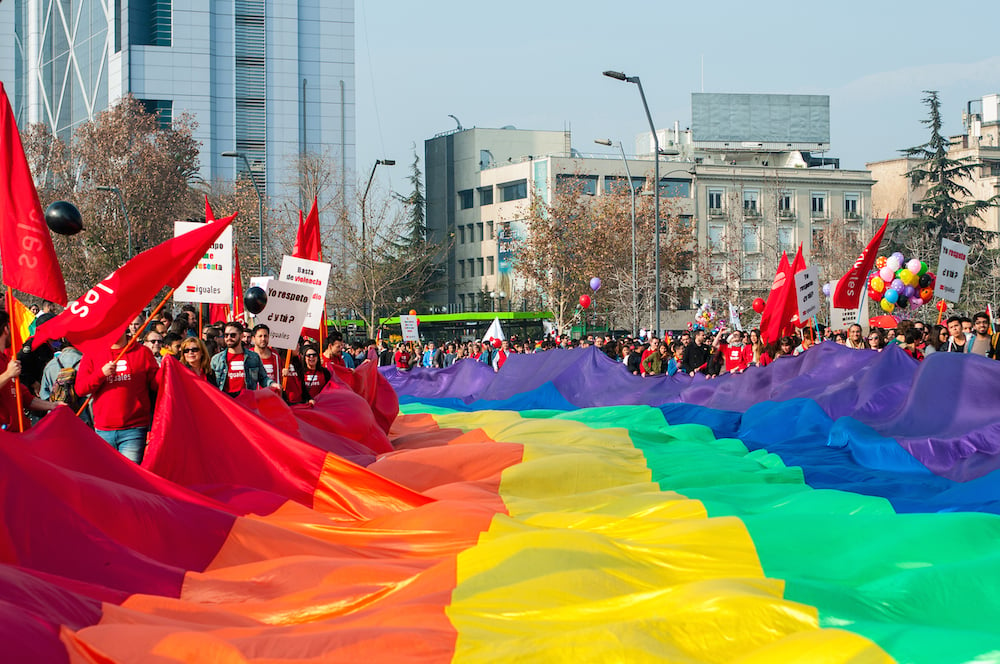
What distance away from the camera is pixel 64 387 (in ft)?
32.0

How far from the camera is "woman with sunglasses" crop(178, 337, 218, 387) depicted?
1048 cm

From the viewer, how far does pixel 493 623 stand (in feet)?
19.1

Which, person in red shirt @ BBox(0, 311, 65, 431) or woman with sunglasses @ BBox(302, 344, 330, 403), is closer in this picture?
person in red shirt @ BBox(0, 311, 65, 431)

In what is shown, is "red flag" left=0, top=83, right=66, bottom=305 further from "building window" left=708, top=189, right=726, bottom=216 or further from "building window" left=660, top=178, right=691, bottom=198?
"building window" left=660, top=178, right=691, bottom=198

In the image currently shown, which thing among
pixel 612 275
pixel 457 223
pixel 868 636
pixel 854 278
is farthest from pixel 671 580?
pixel 457 223

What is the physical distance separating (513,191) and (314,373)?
7011cm

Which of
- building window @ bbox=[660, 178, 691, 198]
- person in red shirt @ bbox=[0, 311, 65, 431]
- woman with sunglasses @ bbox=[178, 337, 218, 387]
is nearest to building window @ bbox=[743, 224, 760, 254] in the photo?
building window @ bbox=[660, 178, 691, 198]

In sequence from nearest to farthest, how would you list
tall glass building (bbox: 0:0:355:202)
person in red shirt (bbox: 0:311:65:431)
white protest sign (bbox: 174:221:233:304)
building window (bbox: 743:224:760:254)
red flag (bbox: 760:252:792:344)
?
person in red shirt (bbox: 0:311:65:431), white protest sign (bbox: 174:221:233:304), red flag (bbox: 760:252:792:344), building window (bbox: 743:224:760:254), tall glass building (bbox: 0:0:355:202)

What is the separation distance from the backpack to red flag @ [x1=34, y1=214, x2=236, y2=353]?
0.22 meters

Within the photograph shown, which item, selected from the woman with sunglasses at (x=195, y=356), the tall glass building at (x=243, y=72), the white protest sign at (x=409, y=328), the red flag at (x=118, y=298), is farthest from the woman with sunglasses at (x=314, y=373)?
the tall glass building at (x=243, y=72)

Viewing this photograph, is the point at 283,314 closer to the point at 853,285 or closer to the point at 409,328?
the point at 853,285

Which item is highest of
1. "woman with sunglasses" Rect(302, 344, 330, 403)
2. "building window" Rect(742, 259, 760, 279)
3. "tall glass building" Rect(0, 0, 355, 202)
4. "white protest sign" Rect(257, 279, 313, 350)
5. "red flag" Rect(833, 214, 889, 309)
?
"tall glass building" Rect(0, 0, 355, 202)

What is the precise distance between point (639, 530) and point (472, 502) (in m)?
1.34

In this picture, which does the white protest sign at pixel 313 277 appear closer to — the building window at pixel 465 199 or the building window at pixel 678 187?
the building window at pixel 678 187
